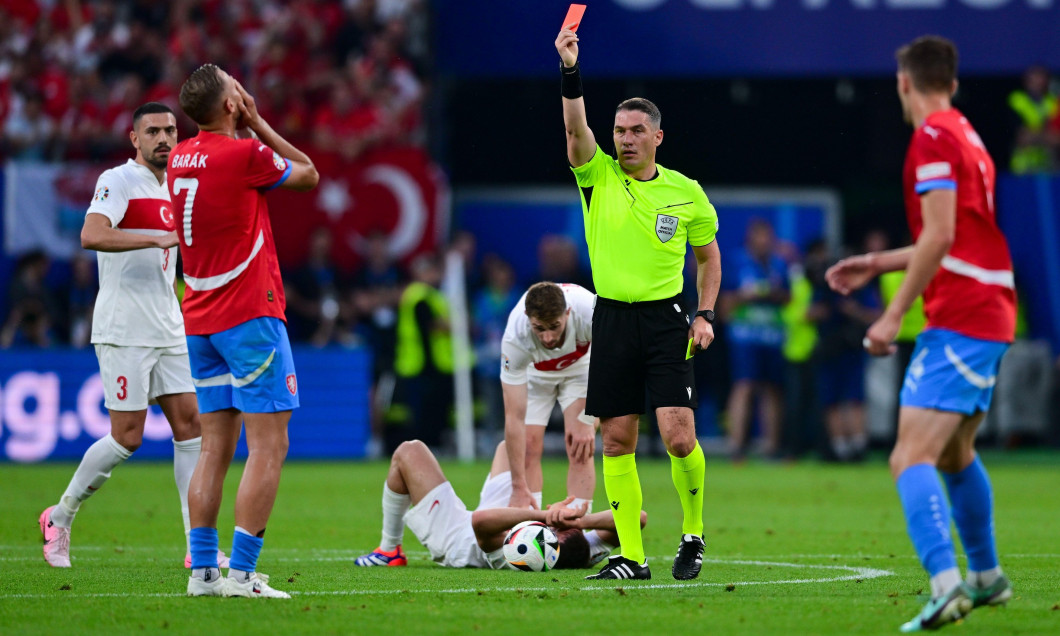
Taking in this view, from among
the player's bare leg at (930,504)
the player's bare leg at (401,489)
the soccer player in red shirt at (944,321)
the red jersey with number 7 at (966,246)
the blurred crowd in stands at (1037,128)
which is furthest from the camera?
the blurred crowd in stands at (1037,128)

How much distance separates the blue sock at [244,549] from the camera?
258 inches

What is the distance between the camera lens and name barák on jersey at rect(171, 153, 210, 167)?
673 centimetres

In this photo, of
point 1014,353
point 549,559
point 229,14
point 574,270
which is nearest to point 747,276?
point 574,270

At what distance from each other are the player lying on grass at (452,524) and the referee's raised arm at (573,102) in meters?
1.96

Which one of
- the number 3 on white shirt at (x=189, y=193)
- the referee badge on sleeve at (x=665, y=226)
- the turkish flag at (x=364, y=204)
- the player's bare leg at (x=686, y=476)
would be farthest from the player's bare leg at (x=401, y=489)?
the turkish flag at (x=364, y=204)

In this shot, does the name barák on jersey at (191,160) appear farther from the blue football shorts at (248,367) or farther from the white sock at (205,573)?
the white sock at (205,573)

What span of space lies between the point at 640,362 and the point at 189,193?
8.48ft

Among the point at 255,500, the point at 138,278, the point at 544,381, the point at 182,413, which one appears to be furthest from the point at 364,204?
the point at 255,500

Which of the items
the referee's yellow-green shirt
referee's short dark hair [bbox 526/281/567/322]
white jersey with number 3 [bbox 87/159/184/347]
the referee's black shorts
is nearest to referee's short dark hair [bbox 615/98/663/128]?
the referee's yellow-green shirt

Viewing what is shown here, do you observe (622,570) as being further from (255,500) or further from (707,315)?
(255,500)

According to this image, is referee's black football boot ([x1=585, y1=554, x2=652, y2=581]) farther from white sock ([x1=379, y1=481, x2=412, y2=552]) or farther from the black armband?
the black armband

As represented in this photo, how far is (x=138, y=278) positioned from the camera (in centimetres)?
870

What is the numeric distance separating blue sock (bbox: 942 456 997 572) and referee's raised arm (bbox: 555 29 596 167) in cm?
263

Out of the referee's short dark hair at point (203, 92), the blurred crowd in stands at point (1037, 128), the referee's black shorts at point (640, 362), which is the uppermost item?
the blurred crowd in stands at point (1037, 128)
